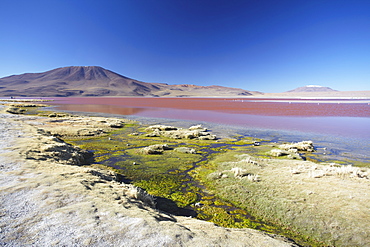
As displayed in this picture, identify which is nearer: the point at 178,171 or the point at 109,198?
the point at 109,198

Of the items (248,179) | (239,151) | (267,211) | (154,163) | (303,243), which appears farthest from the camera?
(239,151)

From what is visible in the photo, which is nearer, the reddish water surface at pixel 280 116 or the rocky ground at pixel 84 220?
the rocky ground at pixel 84 220

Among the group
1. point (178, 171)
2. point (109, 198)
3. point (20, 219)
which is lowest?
point (178, 171)

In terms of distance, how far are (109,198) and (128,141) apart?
15.5 m

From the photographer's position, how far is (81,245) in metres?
3.80

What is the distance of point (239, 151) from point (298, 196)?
359 inches

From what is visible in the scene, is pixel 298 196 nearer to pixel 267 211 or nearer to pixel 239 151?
pixel 267 211

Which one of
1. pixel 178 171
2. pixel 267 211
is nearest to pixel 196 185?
pixel 178 171

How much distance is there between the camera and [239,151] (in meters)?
17.7

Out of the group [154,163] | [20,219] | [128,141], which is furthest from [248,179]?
[128,141]

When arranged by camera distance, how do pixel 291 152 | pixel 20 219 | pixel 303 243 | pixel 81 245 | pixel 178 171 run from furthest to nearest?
pixel 291 152 < pixel 178 171 < pixel 303 243 < pixel 20 219 < pixel 81 245

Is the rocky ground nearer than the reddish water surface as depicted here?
Yes

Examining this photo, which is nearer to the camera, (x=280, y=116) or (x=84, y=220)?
(x=84, y=220)

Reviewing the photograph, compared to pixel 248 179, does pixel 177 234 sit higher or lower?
higher
